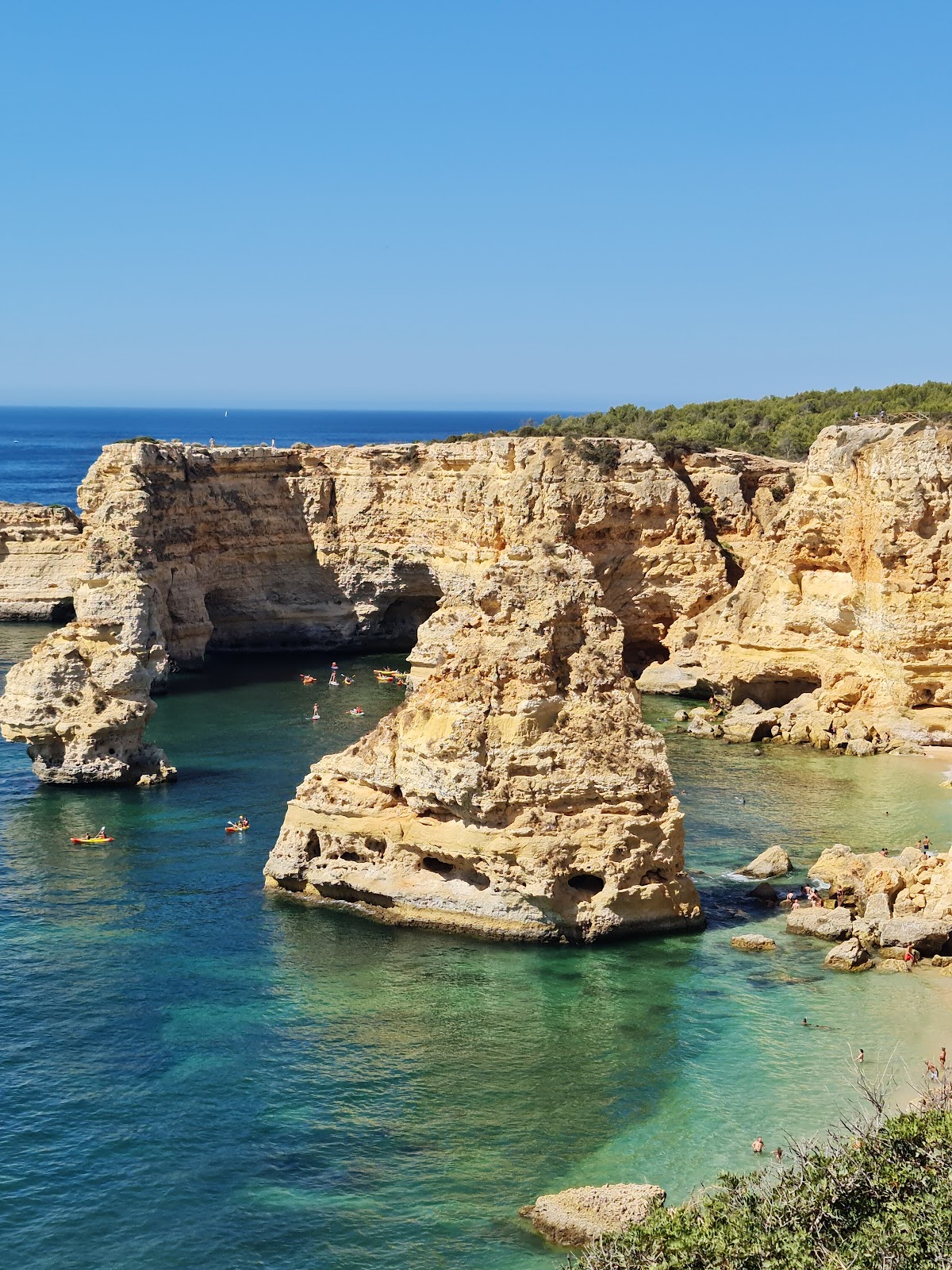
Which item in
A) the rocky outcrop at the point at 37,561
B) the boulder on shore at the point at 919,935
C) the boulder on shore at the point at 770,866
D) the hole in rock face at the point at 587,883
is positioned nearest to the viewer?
the boulder on shore at the point at 919,935

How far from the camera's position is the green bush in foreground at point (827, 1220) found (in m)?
15.2

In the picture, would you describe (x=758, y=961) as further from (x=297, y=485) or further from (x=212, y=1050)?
(x=297, y=485)

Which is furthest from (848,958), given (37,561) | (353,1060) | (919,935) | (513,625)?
(37,561)

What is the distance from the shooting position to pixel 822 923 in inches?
1153

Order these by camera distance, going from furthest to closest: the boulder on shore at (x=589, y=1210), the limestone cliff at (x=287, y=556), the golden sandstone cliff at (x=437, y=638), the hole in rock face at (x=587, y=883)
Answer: the limestone cliff at (x=287, y=556) → the hole in rock face at (x=587, y=883) → the golden sandstone cliff at (x=437, y=638) → the boulder on shore at (x=589, y=1210)

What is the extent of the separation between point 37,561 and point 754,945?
5161 cm

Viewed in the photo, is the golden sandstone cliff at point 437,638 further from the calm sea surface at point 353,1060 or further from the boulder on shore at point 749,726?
the boulder on shore at point 749,726

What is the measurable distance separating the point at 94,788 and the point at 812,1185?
29.1 metres

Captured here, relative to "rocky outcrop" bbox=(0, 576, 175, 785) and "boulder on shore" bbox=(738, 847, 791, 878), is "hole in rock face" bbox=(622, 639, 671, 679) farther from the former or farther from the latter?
"boulder on shore" bbox=(738, 847, 791, 878)

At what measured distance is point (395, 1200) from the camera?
19547mm

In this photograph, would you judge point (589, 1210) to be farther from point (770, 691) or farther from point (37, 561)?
point (37, 561)

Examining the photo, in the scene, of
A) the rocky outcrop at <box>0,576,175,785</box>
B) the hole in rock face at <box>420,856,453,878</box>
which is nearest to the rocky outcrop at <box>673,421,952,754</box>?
the hole in rock face at <box>420,856,453,878</box>

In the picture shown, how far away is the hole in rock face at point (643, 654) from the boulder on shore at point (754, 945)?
Answer: 99.8 feet

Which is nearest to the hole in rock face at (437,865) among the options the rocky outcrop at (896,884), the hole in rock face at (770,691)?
the rocky outcrop at (896,884)
